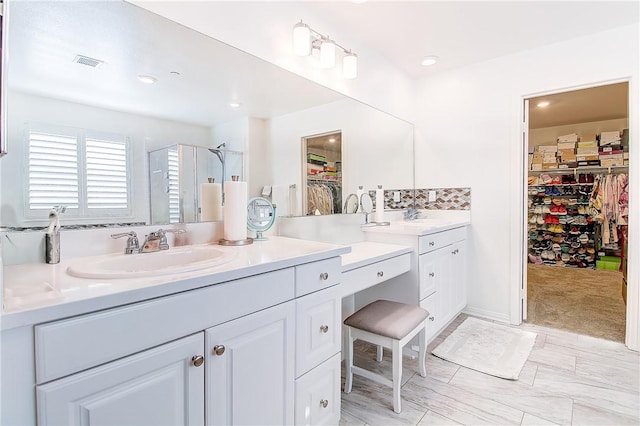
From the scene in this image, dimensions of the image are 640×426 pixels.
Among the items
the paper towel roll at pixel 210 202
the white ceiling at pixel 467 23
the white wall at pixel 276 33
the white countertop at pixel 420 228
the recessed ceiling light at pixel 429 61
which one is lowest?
the white countertop at pixel 420 228

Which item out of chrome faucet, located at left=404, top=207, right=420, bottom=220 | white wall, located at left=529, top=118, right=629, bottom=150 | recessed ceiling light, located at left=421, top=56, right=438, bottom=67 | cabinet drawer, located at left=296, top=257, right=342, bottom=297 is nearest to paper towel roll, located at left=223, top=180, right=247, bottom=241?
cabinet drawer, located at left=296, top=257, right=342, bottom=297

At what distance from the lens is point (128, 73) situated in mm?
1231

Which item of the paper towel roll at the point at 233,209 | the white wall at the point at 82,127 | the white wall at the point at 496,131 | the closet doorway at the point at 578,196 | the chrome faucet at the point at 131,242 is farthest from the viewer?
the closet doorway at the point at 578,196

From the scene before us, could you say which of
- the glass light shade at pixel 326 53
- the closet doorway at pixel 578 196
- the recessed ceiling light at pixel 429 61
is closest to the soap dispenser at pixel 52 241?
the glass light shade at pixel 326 53

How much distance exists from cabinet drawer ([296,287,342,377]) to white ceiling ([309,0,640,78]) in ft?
5.78

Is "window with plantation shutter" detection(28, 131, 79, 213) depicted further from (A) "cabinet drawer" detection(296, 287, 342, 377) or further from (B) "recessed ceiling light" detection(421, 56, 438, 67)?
(B) "recessed ceiling light" detection(421, 56, 438, 67)

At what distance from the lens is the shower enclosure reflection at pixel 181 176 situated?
1.33m

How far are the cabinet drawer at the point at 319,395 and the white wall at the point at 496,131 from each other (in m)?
→ 2.04

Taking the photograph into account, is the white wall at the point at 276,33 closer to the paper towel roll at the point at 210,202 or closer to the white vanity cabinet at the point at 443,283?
the paper towel roll at the point at 210,202

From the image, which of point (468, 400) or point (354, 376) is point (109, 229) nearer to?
point (354, 376)

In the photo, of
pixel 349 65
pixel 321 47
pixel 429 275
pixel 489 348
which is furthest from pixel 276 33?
pixel 489 348

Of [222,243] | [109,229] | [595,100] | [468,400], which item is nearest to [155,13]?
[109,229]

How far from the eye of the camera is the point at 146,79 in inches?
50.6

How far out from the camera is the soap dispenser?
1052mm
